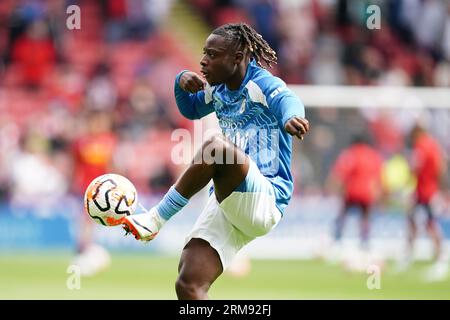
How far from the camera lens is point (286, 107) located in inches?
217

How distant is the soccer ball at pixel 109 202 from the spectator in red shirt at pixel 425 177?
8166 millimetres

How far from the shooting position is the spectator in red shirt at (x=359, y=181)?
13.8 m

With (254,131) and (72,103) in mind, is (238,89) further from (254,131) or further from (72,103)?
(72,103)

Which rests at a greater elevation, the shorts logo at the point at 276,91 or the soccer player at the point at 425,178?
the soccer player at the point at 425,178

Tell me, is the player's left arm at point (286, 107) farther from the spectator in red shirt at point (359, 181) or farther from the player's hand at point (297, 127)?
the spectator in red shirt at point (359, 181)

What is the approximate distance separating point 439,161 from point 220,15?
19.9ft

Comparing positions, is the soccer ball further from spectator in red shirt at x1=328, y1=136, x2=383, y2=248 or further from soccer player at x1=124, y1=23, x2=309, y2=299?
spectator in red shirt at x1=328, y1=136, x2=383, y2=248

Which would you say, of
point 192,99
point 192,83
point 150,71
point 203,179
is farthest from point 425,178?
point 203,179

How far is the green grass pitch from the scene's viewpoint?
32.7ft

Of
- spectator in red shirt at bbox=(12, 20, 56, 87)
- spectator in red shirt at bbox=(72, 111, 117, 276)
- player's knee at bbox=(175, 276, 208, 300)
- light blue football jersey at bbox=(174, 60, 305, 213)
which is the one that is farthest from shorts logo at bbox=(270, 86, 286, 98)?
spectator in red shirt at bbox=(12, 20, 56, 87)

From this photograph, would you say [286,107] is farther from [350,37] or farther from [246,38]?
[350,37]

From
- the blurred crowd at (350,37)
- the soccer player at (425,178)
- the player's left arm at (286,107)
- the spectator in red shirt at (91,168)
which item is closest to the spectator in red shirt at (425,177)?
the soccer player at (425,178)

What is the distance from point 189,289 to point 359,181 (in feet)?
28.1

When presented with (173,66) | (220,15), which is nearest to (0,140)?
(173,66)
